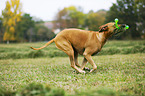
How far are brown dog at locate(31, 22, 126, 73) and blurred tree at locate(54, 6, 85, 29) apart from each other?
20.4m

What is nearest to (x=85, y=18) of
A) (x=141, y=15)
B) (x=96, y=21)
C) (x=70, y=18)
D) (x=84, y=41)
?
(x=70, y=18)

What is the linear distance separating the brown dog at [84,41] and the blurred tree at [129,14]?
41.9ft

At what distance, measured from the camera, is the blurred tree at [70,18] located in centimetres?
2636

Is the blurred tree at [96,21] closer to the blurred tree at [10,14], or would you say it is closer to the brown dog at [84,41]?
the brown dog at [84,41]

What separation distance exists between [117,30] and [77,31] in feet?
4.33

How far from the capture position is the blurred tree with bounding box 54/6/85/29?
26359mm

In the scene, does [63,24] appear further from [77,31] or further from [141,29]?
[77,31]

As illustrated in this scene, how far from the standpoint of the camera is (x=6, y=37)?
30625 millimetres

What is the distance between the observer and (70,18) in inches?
1143

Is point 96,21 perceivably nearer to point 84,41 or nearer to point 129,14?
point 129,14

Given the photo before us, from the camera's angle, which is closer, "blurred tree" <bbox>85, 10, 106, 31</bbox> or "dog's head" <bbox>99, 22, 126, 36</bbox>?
"dog's head" <bbox>99, 22, 126, 36</bbox>

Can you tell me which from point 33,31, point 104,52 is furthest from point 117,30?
point 33,31

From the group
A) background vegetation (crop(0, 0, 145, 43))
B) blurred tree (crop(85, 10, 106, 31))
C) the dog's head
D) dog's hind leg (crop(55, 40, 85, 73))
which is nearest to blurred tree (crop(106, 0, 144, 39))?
background vegetation (crop(0, 0, 145, 43))

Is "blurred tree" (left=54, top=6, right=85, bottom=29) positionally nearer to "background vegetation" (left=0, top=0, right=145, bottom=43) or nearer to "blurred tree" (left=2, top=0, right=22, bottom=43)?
"background vegetation" (left=0, top=0, right=145, bottom=43)
